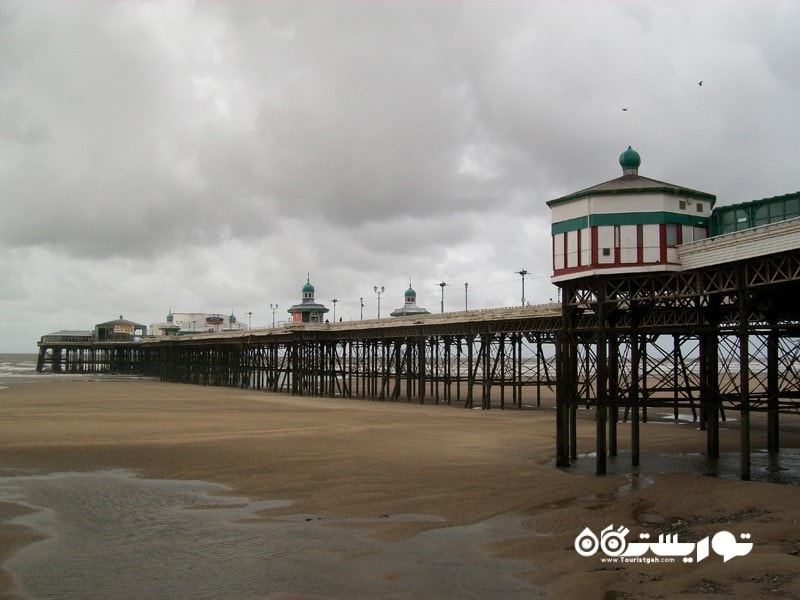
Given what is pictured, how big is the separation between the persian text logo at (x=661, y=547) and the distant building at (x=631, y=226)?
9668mm

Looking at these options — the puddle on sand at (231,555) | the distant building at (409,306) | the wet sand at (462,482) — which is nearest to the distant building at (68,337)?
the distant building at (409,306)

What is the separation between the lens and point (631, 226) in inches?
831

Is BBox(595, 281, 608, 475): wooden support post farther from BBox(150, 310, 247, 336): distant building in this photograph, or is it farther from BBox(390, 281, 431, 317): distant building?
BBox(150, 310, 247, 336): distant building

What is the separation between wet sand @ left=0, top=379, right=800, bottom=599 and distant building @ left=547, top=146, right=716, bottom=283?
652cm

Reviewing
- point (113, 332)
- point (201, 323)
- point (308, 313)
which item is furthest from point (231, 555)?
point (201, 323)

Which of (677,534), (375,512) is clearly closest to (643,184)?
(677,534)

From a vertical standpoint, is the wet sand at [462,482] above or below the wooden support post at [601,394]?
below

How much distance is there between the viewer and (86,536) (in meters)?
13.9

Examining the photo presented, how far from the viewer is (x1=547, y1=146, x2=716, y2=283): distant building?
68.1 ft

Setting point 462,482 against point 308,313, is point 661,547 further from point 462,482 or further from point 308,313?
point 308,313

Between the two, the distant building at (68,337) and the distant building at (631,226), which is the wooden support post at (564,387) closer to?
the distant building at (631,226)

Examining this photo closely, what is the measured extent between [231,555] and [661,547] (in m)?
7.97

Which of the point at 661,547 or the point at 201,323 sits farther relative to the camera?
the point at 201,323

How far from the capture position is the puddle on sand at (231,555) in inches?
429
